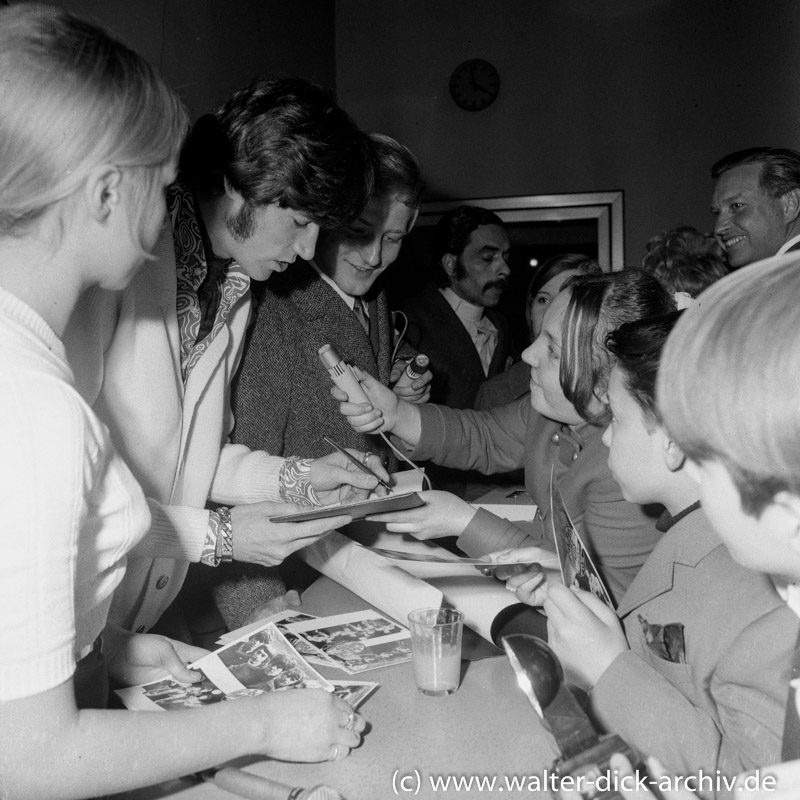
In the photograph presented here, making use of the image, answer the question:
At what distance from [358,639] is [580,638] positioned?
440 mm

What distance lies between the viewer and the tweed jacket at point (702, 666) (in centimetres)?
89

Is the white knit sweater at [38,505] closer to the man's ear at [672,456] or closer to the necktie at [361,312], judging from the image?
the man's ear at [672,456]

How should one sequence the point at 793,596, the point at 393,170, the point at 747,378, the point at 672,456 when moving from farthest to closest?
the point at 393,170 < the point at 672,456 < the point at 793,596 < the point at 747,378

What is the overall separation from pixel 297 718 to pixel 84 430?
431mm

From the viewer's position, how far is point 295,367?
202 cm

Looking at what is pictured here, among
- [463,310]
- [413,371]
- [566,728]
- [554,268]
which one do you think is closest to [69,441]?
[566,728]

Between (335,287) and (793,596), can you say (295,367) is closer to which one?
(335,287)

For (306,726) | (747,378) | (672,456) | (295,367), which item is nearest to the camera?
(747,378)

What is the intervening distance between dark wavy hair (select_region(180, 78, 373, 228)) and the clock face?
400cm

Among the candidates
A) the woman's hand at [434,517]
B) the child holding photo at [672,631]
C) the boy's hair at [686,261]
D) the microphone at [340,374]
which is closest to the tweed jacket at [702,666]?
the child holding photo at [672,631]

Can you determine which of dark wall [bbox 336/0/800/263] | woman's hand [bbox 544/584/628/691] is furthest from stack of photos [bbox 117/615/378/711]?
dark wall [bbox 336/0/800/263]

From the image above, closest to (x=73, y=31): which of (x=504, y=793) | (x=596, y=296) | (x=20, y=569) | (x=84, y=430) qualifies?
(x=84, y=430)

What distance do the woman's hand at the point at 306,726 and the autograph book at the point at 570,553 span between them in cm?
40

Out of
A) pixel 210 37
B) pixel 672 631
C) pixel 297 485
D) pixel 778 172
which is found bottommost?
pixel 672 631
